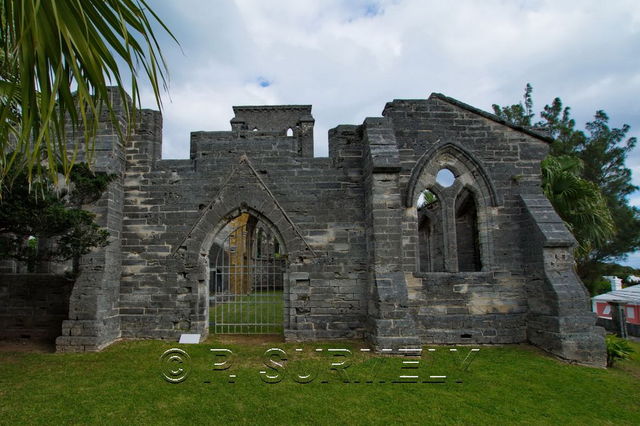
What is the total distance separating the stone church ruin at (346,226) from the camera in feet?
28.3

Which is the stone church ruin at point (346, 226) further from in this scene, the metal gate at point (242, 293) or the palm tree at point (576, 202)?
the palm tree at point (576, 202)

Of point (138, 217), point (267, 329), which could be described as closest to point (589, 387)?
point (267, 329)

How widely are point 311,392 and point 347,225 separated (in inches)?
165

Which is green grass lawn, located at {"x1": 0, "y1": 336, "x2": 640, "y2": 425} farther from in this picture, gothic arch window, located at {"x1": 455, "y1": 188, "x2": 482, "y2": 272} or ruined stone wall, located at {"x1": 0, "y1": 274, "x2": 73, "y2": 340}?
gothic arch window, located at {"x1": 455, "y1": 188, "x2": 482, "y2": 272}

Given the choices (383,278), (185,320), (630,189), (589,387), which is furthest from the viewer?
(630,189)

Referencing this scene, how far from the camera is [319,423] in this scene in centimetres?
491

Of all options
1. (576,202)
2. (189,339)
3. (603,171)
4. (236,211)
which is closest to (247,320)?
(189,339)

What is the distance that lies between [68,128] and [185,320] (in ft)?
16.8

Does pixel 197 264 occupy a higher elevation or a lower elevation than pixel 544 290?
higher

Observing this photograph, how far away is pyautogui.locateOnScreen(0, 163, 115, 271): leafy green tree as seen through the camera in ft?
19.6

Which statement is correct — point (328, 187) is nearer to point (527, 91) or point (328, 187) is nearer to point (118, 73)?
point (118, 73)

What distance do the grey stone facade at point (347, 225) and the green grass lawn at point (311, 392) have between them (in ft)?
3.47

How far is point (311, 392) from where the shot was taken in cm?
588

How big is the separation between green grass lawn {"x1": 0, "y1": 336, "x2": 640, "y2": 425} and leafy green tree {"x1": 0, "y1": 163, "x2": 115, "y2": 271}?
2008 mm
